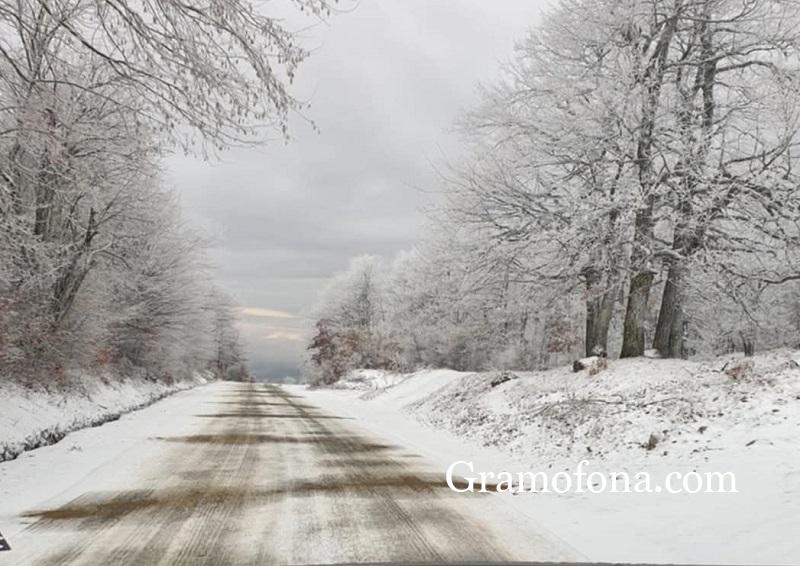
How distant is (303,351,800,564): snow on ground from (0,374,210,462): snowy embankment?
287 inches

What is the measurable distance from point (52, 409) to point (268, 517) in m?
11.2

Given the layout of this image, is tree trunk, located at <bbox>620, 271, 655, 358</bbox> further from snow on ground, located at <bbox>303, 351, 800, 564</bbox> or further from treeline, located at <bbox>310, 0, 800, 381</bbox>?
snow on ground, located at <bbox>303, 351, 800, 564</bbox>

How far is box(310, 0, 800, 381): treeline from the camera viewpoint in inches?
514

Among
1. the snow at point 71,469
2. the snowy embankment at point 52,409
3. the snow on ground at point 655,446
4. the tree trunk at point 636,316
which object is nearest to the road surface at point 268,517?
the snow at point 71,469

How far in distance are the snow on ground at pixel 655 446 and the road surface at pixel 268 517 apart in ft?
2.94

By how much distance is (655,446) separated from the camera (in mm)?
8367

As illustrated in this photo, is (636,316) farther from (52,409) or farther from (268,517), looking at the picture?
(52,409)

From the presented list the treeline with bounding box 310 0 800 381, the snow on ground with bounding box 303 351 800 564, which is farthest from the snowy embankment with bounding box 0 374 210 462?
the treeline with bounding box 310 0 800 381

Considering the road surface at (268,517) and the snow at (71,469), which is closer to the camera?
the road surface at (268,517)

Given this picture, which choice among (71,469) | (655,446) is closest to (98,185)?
(71,469)

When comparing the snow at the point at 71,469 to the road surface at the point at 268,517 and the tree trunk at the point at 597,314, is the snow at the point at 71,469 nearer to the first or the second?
the road surface at the point at 268,517

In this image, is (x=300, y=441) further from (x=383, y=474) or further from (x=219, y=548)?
(x=219, y=548)

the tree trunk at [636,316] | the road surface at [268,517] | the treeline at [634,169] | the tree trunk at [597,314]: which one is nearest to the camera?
the road surface at [268,517]

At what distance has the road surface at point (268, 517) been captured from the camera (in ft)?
16.0
